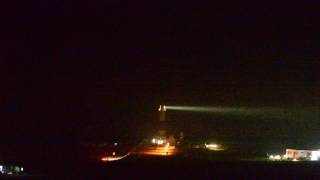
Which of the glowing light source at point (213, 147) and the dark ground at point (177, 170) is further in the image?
the glowing light source at point (213, 147)

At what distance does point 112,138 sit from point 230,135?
3.99m

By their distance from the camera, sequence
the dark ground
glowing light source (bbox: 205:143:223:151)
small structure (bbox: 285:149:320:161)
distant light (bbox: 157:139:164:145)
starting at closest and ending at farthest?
1. the dark ground
2. glowing light source (bbox: 205:143:223:151)
3. small structure (bbox: 285:149:320:161)
4. distant light (bbox: 157:139:164:145)

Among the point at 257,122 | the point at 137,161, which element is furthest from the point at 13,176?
the point at 257,122

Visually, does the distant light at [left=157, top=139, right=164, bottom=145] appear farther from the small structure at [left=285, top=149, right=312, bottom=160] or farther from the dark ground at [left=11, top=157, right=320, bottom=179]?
the dark ground at [left=11, top=157, right=320, bottom=179]

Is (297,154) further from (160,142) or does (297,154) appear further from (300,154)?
(160,142)

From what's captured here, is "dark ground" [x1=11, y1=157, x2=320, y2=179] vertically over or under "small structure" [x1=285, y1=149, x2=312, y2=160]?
under

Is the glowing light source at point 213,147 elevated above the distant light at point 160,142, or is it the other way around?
the distant light at point 160,142

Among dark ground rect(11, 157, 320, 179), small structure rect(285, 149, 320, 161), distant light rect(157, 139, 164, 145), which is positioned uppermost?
distant light rect(157, 139, 164, 145)

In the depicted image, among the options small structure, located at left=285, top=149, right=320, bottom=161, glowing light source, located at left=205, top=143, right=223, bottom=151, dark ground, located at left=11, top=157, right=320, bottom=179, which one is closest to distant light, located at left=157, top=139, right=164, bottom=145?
glowing light source, located at left=205, top=143, right=223, bottom=151

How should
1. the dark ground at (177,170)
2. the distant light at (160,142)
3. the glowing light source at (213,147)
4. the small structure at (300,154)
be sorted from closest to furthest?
1. the dark ground at (177,170)
2. the glowing light source at (213,147)
3. the small structure at (300,154)
4. the distant light at (160,142)

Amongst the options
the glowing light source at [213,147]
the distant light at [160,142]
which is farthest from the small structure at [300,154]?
the distant light at [160,142]

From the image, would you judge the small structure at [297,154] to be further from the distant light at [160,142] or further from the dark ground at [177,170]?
the dark ground at [177,170]

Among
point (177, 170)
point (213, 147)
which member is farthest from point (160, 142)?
point (177, 170)

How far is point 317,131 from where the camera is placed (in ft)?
60.2
